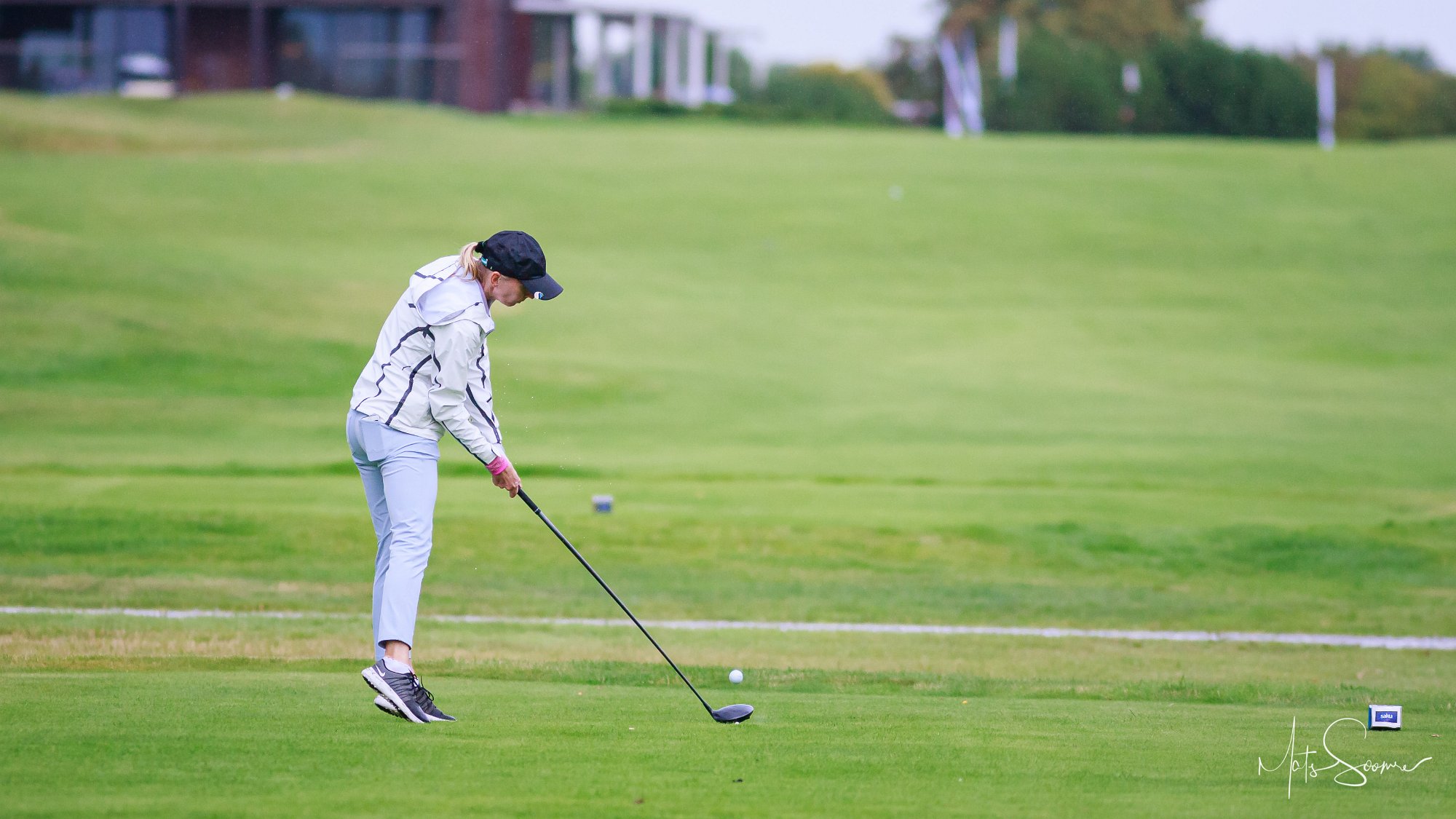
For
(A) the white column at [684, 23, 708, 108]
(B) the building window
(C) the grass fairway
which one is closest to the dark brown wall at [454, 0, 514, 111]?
(B) the building window

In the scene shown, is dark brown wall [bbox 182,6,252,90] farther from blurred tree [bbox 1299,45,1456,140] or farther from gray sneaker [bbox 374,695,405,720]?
gray sneaker [bbox 374,695,405,720]

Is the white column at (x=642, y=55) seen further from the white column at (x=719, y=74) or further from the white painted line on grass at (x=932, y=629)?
the white painted line on grass at (x=932, y=629)

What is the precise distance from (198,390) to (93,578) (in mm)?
10938

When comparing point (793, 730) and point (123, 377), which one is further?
point (123, 377)

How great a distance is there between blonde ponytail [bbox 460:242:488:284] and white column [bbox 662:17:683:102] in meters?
54.1

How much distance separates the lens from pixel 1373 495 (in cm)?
1834

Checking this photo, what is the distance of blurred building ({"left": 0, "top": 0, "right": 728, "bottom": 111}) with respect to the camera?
167 feet

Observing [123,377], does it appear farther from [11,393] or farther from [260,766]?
[260,766]

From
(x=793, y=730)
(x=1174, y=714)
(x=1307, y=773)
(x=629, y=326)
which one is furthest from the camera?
(x=629, y=326)

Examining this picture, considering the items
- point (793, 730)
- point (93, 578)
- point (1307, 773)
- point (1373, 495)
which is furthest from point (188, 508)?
point (1373, 495)

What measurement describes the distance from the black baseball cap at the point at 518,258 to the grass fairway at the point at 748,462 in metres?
1.91

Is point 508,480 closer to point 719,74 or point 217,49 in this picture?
point 217,49

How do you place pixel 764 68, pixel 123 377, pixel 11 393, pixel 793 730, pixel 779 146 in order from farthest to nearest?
pixel 764 68
pixel 779 146
pixel 123 377
pixel 11 393
pixel 793 730

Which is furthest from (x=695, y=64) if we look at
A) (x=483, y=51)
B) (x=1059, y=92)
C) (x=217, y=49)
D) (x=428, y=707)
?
(x=428, y=707)
